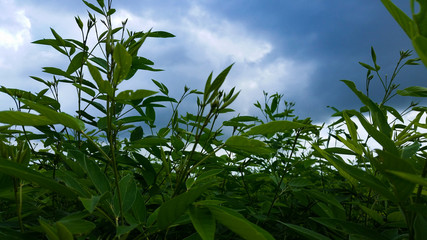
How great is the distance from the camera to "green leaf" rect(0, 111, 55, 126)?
0.77 metres

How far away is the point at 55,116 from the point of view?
78cm

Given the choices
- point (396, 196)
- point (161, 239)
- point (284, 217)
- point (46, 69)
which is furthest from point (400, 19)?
point (46, 69)

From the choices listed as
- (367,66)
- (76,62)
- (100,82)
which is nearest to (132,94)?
(100,82)

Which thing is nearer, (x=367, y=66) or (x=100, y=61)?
(x=100, y=61)

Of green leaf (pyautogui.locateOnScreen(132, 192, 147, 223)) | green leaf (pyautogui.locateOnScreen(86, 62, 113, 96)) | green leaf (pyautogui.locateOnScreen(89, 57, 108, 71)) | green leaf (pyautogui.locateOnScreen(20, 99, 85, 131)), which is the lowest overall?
green leaf (pyautogui.locateOnScreen(132, 192, 147, 223))

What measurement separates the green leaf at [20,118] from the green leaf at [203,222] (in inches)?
16.3

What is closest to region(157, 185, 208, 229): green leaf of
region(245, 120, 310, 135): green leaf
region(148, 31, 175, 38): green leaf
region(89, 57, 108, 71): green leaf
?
region(245, 120, 310, 135): green leaf

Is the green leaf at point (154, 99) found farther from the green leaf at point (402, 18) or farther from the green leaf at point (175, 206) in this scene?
the green leaf at point (402, 18)

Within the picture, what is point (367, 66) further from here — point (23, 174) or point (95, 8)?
point (23, 174)

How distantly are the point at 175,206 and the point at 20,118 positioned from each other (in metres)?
0.41

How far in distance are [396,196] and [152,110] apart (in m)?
1.40

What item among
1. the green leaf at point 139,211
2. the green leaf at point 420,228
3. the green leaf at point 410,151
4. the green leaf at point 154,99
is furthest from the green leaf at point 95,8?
the green leaf at point 420,228

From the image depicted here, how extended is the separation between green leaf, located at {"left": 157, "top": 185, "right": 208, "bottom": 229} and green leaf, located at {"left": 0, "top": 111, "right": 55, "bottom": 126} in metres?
0.36

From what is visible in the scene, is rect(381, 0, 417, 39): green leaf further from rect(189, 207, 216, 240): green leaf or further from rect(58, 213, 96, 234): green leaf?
rect(58, 213, 96, 234): green leaf
